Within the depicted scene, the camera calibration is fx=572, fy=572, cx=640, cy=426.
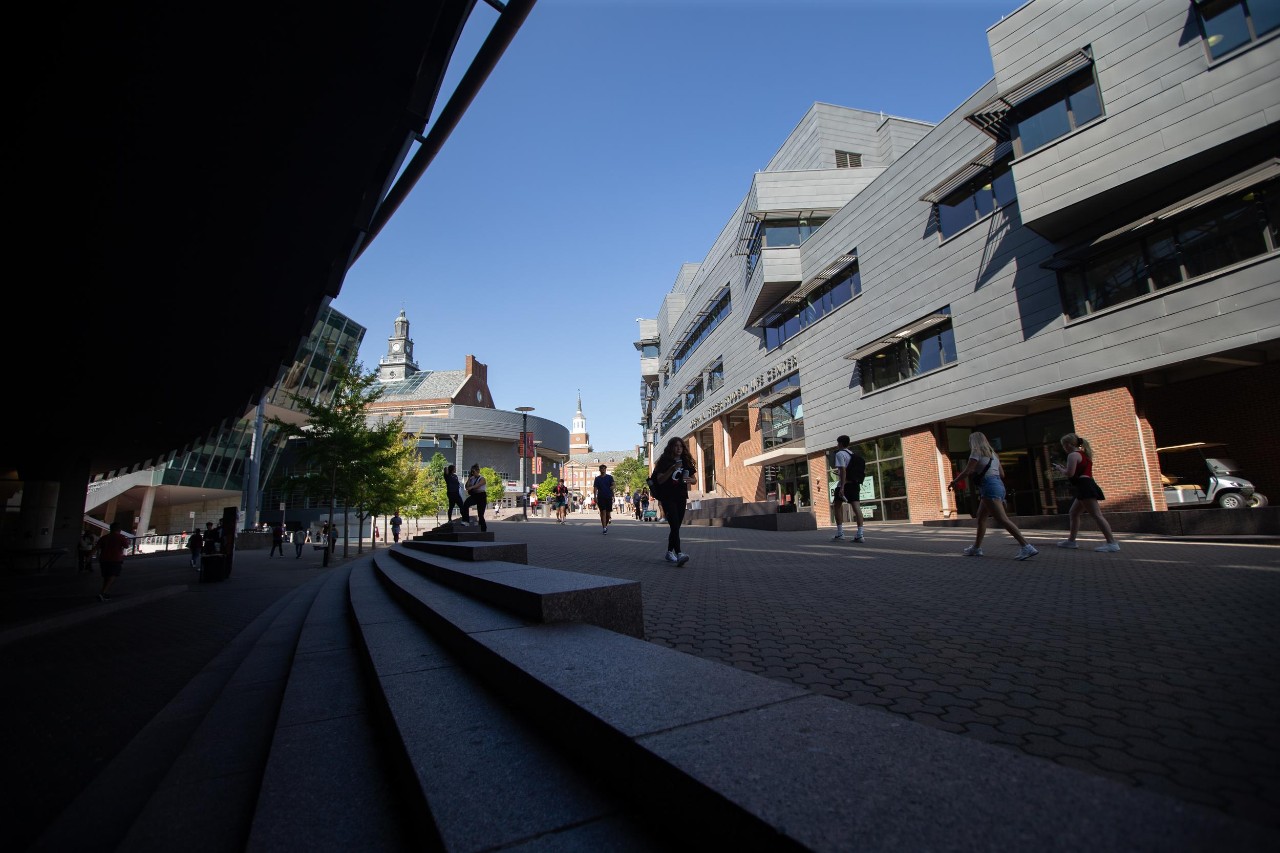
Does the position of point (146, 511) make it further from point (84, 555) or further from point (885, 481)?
point (885, 481)

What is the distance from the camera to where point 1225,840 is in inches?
41.5

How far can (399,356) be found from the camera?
122m

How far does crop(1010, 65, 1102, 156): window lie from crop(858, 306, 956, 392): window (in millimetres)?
5692

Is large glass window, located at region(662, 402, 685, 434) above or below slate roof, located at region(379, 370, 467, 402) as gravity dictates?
below

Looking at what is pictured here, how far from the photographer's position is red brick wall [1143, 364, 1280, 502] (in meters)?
16.1

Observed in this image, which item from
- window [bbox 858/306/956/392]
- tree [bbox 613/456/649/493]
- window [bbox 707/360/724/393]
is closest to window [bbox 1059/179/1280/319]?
window [bbox 858/306/956/392]

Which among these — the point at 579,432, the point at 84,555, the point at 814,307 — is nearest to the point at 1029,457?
the point at 814,307

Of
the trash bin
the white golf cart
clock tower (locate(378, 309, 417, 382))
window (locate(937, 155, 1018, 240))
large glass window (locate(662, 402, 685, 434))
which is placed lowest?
the trash bin

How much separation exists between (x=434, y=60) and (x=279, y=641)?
20.1 feet

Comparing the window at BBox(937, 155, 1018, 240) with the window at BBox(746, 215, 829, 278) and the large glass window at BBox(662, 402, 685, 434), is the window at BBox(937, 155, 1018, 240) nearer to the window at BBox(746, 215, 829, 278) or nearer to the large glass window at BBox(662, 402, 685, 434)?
the window at BBox(746, 215, 829, 278)

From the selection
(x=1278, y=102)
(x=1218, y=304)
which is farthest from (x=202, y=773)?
(x=1278, y=102)

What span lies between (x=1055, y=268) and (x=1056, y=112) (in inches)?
171

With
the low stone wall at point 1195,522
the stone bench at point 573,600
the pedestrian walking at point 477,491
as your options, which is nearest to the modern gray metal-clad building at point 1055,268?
the low stone wall at point 1195,522

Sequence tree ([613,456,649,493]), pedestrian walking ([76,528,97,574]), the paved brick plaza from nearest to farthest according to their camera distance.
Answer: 1. the paved brick plaza
2. pedestrian walking ([76,528,97,574])
3. tree ([613,456,649,493])
